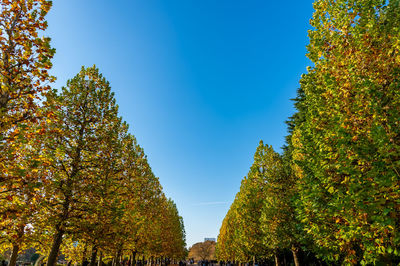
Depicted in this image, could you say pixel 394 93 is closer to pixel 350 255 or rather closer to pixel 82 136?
pixel 350 255

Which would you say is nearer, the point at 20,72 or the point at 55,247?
the point at 20,72

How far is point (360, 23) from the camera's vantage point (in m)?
8.82

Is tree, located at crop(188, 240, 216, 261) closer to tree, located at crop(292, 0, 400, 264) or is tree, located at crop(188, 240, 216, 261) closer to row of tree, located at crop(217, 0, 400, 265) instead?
row of tree, located at crop(217, 0, 400, 265)

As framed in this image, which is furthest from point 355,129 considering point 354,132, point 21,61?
point 21,61

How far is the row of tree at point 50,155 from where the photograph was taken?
248 inches

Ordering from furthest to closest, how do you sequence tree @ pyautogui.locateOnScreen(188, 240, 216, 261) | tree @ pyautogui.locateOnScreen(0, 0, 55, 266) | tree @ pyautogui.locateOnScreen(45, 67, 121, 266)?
1. tree @ pyautogui.locateOnScreen(188, 240, 216, 261)
2. tree @ pyautogui.locateOnScreen(45, 67, 121, 266)
3. tree @ pyautogui.locateOnScreen(0, 0, 55, 266)

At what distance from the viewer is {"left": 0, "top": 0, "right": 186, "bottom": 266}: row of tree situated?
20.7 ft

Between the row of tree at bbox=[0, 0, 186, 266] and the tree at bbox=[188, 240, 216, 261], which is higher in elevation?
the row of tree at bbox=[0, 0, 186, 266]

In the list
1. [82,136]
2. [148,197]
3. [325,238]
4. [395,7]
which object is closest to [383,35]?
[395,7]

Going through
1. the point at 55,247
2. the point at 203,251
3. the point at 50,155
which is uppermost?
the point at 50,155

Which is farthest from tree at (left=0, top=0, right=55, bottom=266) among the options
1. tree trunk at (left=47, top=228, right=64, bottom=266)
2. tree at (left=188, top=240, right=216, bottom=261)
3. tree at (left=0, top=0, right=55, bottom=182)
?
tree at (left=188, top=240, right=216, bottom=261)

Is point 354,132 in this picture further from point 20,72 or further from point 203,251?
point 203,251

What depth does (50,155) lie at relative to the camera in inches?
389

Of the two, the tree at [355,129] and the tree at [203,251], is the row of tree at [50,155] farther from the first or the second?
the tree at [203,251]
